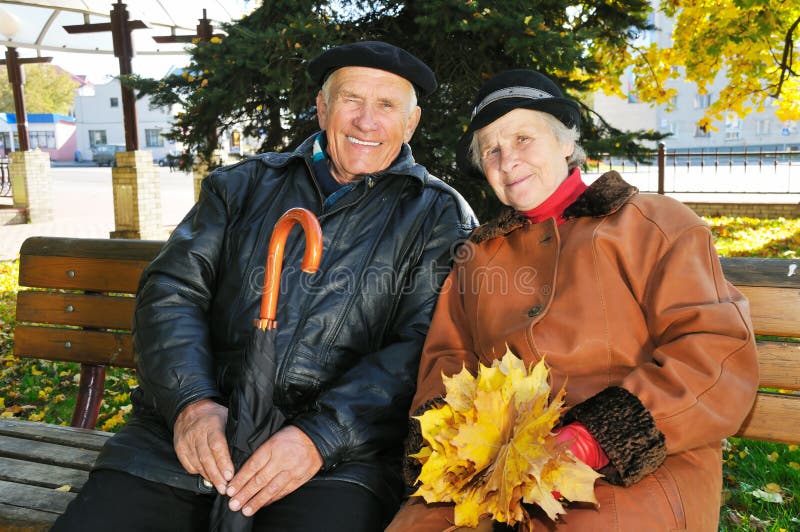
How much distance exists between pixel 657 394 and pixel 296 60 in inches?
174

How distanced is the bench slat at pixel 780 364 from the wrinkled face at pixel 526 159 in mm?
926

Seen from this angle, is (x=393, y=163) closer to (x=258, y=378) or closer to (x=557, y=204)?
(x=557, y=204)

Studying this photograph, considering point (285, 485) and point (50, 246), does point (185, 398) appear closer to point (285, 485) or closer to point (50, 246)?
point (285, 485)

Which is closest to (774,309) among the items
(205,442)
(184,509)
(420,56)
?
(205,442)

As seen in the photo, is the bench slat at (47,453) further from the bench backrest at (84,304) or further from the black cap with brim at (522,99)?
the black cap with brim at (522,99)

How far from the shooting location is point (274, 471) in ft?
6.86

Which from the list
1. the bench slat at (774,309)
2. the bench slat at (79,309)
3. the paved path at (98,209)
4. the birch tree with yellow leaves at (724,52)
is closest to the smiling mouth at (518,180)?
the bench slat at (774,309)

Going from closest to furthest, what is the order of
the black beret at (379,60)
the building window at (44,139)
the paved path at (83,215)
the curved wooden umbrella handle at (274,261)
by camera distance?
1. the curved wooden umbrella handle at (274,261)
2. the black beret at (379,60)
3. the paved path at (83,215)
4. the building window at (44,139)

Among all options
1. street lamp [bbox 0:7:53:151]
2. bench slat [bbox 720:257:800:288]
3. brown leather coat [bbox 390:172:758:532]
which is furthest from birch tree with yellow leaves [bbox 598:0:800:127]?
street lamp [bbox 0:7:53:151]

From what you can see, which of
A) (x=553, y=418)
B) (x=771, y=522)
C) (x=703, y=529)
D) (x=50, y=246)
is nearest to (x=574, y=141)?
(x=553, y=418)

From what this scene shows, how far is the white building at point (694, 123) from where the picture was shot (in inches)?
1988

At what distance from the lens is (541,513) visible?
6.20 feet

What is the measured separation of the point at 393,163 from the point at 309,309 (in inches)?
28.1

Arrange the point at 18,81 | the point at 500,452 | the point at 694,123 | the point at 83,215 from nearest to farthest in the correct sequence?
the point at 500,452 < the point at 83,215 < the point at 18,81 < the point at 694,123
